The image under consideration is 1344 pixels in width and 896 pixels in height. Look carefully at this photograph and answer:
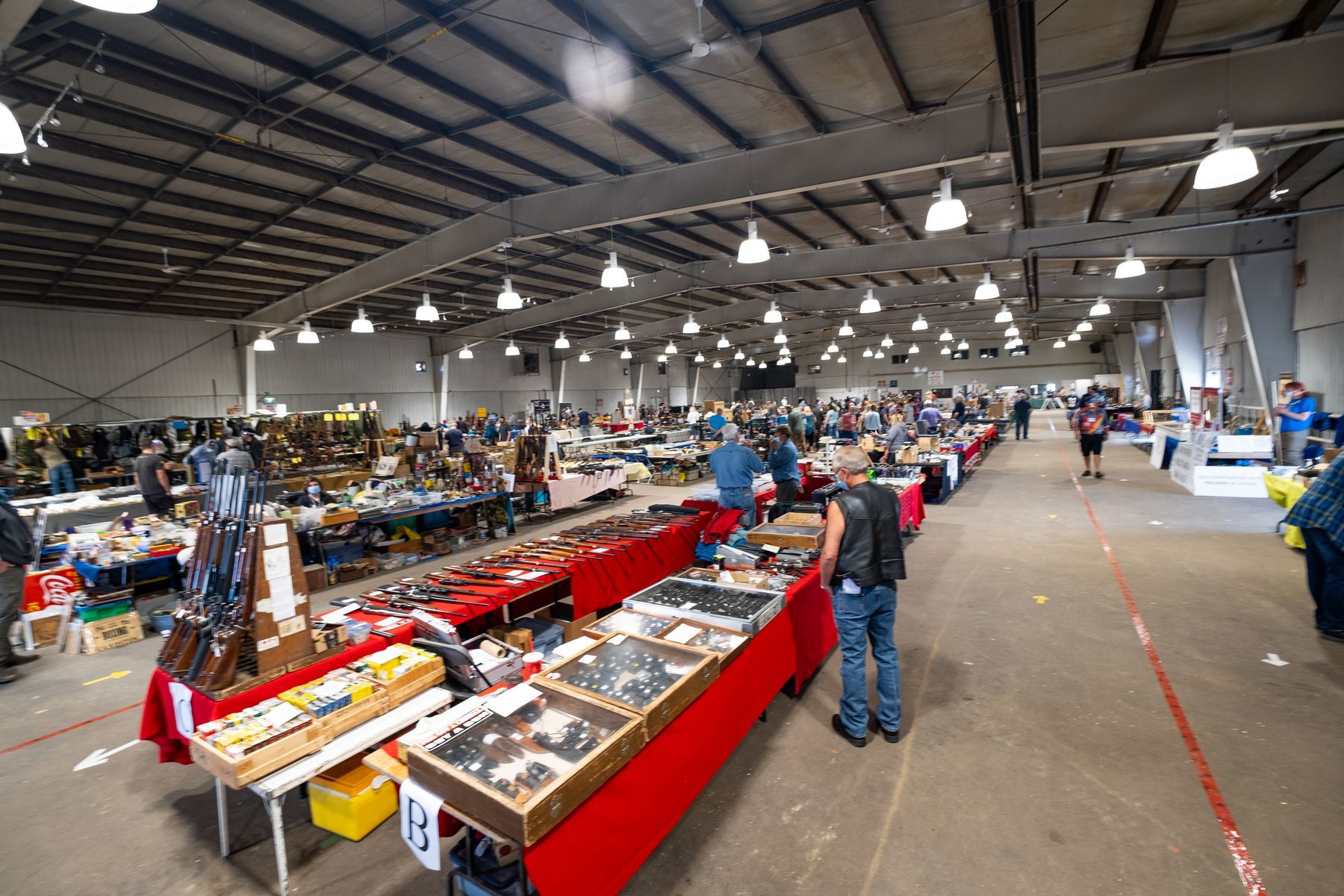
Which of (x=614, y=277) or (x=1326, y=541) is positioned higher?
(x=614, y=277)

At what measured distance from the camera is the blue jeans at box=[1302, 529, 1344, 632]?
4145 millimetres

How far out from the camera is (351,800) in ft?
8.75

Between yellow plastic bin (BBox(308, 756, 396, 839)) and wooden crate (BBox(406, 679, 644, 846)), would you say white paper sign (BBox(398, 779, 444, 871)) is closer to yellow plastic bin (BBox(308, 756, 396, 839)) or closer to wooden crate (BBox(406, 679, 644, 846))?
wooden crate (BBox(406, 679, 644, 846))

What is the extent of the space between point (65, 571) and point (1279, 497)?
48.3 ft

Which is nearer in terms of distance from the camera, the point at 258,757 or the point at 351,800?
the point at 258,757

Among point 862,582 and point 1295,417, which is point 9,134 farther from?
point 1295,417

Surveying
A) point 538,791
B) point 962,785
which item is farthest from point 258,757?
point 962,785

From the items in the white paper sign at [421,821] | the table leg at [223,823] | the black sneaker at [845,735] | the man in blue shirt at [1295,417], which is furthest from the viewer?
the man in blue shirt at [1295,417]

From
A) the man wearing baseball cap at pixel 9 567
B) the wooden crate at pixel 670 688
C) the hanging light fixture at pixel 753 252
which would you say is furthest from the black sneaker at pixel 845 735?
the man wearing baseball cap at pixel 9 567

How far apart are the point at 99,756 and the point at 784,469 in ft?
21.4

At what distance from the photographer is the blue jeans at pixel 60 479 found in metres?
10.3

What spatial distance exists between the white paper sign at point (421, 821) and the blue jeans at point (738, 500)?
4344 millimetres

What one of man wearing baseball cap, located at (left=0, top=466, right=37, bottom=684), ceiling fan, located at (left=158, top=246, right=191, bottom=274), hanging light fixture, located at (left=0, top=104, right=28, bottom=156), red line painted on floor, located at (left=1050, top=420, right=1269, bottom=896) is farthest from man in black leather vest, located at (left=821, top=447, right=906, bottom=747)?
ceiling fan, located at (left=158, top=246, right=191, bottom=274)

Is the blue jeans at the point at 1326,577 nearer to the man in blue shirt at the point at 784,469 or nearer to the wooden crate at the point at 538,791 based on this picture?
the man in blue shirt at the point at 784,469
